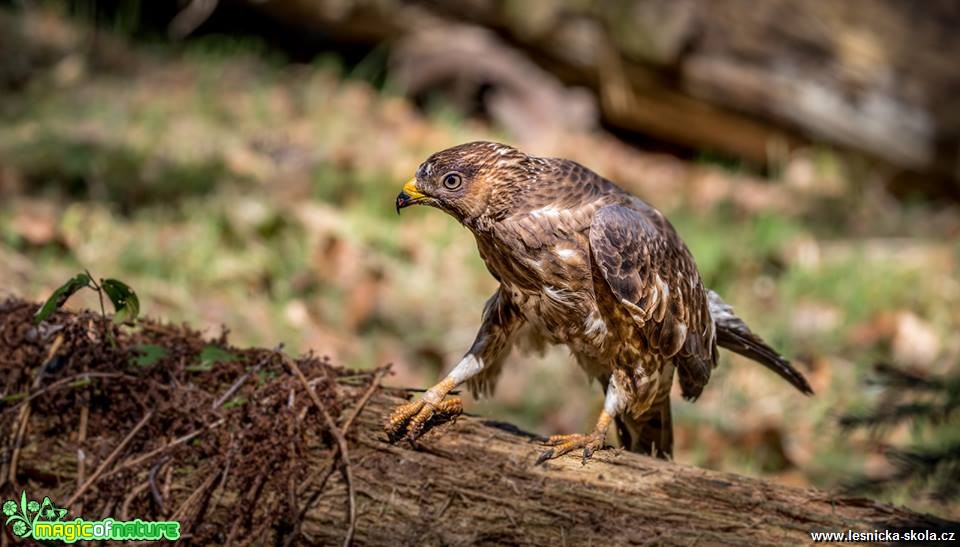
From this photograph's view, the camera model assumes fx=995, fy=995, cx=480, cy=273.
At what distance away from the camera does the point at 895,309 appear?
6500mm

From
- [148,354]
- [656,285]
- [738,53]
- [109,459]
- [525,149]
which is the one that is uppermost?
[738,53]

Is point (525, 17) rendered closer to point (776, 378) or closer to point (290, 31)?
point (290, 31)

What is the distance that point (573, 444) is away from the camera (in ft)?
10.2

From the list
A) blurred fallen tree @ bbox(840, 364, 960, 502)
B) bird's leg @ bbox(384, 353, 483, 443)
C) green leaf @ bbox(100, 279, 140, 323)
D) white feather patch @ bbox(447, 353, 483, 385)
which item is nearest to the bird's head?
white feather patch @ bbox(447, 353, 483, 385)

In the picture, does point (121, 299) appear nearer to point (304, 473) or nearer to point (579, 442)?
point (304, 473)

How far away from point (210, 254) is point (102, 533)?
289 centimetres

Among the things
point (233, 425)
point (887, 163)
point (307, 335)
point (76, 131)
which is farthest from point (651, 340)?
point (887, 163)

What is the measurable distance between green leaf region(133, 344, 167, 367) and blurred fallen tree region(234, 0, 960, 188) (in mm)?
4934

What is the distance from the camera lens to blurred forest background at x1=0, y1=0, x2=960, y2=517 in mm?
5344

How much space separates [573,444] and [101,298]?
1.56 metres

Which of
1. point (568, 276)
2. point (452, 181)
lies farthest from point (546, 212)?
point (452, 181)

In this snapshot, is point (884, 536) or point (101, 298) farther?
point (101, 298)

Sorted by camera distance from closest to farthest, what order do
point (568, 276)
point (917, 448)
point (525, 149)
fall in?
1. point (568, 276)
2. point (917, 448)
3. point (525, 149)

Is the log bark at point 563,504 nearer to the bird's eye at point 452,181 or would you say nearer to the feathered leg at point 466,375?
the feathered leg at point 466,375
